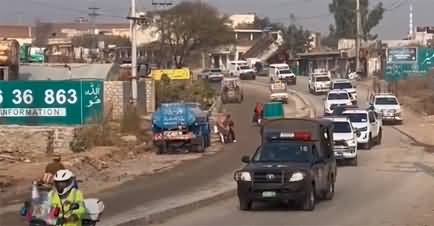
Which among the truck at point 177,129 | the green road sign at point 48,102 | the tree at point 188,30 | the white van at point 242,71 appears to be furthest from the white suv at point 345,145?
the tree at point 188,30

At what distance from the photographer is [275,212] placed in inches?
910

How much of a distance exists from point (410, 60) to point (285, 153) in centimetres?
8447

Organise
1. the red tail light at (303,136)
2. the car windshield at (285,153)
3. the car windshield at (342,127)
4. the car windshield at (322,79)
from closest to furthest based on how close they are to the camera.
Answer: the car windshield at (285,153)
the red tail light at (303,136)
the car windshield at (342,127)
the car windshield at (322,79)

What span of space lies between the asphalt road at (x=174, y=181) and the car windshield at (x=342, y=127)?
4.19 metres

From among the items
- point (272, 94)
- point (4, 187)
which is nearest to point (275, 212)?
point (4, 187)

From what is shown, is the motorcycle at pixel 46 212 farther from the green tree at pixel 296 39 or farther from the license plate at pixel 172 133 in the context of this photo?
the green tree at pixel 296 39

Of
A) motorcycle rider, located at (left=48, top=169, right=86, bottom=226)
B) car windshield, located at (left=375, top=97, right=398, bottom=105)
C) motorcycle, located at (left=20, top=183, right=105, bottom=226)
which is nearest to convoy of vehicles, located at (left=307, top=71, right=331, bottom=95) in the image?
car windshield, located at (left=375, top=97, right=398, bottom=105)

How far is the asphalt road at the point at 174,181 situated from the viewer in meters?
23.9

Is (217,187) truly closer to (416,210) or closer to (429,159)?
(416,210)

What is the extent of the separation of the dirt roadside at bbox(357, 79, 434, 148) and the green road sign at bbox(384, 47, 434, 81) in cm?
334

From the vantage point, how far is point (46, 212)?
463 inches

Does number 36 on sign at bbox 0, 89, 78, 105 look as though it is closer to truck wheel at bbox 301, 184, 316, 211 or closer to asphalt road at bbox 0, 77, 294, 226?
asphalt road at bbox 0, 77, 294, 226

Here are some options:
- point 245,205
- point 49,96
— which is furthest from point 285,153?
point 49,96

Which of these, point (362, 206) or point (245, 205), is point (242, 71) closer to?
point (362, 206)
